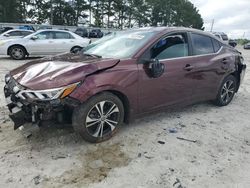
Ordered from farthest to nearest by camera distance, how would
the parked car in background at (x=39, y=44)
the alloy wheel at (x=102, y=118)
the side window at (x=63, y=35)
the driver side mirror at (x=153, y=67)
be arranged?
the side window at (x=63, y=35) → the parked car in background at (x=39, y=44) → the driver side mirror at (x=153, y=67) → the alloy wheel at (x=102, y=118)

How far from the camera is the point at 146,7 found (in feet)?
207

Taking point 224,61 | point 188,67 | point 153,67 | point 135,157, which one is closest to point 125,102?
point 153,67

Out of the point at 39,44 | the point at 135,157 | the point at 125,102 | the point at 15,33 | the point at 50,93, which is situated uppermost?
the point at 15,33

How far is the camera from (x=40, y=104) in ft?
10.2

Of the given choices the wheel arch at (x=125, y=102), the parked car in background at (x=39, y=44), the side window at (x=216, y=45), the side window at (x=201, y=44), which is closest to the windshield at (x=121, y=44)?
the wheel arch at (x=125, y=102)

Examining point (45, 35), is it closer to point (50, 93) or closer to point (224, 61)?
point (224, 61)

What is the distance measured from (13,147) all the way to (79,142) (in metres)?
0.84

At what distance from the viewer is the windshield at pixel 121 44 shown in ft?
13.0

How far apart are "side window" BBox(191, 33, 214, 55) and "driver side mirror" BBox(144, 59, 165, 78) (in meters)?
1.01

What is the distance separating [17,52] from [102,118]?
943 centimetres

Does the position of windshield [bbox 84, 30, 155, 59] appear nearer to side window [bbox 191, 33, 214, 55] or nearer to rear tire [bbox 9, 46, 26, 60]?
side window [bbox 191, 33, 214, 55]

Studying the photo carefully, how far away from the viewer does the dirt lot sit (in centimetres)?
285

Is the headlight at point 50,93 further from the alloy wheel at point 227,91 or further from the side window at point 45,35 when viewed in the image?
the side window at point 45,35

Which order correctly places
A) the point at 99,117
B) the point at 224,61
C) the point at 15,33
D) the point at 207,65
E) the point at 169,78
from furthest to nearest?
the point at 15,33
the point at 224,61
the point at 207,65
the point at 169,78
the point at 99,117
